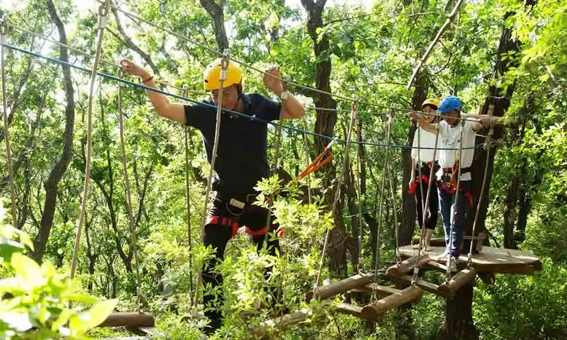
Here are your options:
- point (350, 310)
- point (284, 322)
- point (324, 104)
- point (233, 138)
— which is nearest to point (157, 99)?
point (233, 138)

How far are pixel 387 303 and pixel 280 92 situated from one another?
1.32 metres

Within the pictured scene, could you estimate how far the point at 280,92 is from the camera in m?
2.72

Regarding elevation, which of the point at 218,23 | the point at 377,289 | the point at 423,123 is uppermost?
the point at 218,23

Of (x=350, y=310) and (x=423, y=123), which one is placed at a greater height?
(x=423, y=123)

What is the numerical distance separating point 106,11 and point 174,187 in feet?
20.5

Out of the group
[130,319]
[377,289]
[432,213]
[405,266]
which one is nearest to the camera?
[130,319]

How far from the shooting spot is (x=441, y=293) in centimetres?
374

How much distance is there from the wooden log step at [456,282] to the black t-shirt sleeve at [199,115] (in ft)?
6.25

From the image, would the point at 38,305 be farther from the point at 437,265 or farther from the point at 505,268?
the point at 505,268

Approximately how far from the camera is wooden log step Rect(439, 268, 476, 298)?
12.2ft

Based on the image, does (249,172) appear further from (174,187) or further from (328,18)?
(328,18)

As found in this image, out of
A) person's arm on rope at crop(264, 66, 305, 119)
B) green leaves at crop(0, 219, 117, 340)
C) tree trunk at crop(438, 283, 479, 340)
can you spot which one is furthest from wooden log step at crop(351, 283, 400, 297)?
tree trunk at crop(438, 283, 479, 340)

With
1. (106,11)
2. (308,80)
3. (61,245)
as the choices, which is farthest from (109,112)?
(106,11)

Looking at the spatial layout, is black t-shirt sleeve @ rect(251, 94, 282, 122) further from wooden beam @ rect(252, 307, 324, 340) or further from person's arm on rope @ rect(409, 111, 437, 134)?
person's arm on rope @ rect(409, 111, 437, 134)
